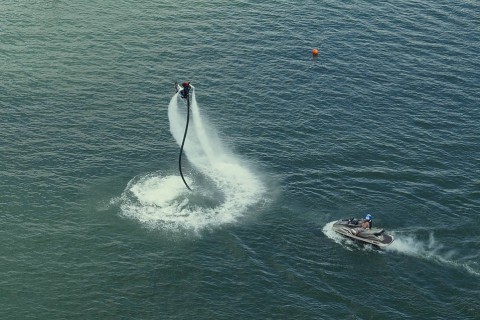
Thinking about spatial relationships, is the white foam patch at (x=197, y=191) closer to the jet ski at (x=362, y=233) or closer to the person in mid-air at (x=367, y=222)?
the jet ski at (x=362, y=233)

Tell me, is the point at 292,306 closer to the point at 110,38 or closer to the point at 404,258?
the point at 404,258

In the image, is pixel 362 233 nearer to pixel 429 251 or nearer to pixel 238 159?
pixel 429 251

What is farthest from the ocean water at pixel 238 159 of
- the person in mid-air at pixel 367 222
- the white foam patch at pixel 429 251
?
the person in mid-air at pixel 367 222

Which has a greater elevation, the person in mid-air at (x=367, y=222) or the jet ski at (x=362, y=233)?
the person in mid-air at (x=367, y=222)

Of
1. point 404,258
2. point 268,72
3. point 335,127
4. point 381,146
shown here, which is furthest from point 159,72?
point 404,258

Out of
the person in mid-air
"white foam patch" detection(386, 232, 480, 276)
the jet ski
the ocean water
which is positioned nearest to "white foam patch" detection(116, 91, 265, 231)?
the ocean water

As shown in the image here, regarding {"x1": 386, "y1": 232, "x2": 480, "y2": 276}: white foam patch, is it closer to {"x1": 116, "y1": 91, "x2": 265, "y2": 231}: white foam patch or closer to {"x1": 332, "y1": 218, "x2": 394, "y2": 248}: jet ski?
{"x1": 332, "y1": 218, "x2": 394, "y2": 248}: jet ski
